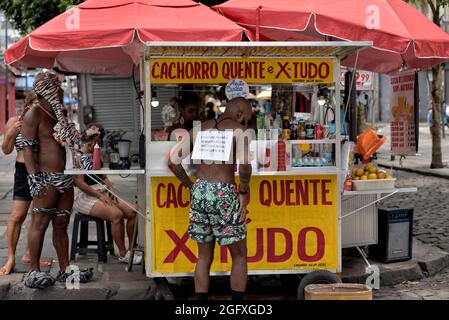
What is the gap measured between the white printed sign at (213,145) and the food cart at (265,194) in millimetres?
725

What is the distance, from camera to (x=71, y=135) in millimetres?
6211

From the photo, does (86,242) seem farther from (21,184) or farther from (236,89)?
(236,89)

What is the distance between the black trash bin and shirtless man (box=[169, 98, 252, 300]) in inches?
97.8

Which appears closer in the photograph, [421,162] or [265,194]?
[265,194]

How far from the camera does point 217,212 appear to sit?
533 centimetres

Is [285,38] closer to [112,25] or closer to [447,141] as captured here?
[112,25]

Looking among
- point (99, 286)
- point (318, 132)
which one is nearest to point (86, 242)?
point (99, 286)

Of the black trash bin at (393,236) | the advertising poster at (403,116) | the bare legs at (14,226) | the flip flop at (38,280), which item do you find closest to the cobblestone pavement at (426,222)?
the black trash bin at (393,236)

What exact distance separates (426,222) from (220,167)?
5.83 meters

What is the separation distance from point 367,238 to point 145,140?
268 cm

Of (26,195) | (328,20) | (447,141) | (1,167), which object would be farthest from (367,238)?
(447,141)

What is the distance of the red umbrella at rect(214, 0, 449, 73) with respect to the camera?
6371 millimetres

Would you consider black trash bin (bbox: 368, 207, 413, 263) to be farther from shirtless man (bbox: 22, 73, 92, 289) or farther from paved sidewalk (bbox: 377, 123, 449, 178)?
paved sidewalk (bbox: 377, 123, 449, 178)
